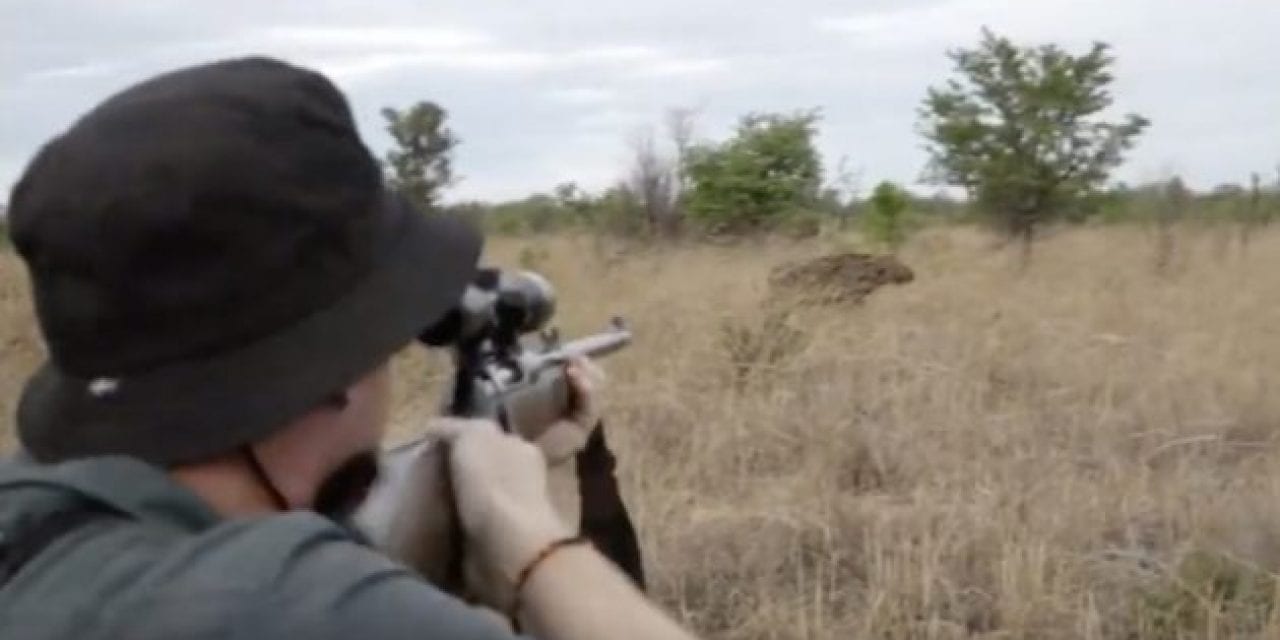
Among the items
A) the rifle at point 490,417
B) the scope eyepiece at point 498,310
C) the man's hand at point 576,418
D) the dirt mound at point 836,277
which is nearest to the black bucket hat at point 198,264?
the rifle at point 490,417

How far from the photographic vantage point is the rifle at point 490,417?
1854 mm

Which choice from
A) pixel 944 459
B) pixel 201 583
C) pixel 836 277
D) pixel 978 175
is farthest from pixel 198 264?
pixel 978 175

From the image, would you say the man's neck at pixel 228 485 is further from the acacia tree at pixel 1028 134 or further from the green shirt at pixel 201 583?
the acacia tree at pixel 1028 134

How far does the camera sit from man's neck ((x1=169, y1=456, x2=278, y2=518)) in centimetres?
162

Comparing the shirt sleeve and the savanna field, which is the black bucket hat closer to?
the shirt sleeve

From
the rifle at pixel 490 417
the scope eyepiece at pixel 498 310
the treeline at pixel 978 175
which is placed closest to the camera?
the rifle at pixel 490 417

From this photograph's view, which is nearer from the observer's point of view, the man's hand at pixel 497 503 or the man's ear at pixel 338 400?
the man's ear at pixel 338 400

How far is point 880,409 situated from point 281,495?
260 inches

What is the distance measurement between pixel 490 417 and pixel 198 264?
2.04 ft

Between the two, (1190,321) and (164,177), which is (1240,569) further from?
(1190,321)

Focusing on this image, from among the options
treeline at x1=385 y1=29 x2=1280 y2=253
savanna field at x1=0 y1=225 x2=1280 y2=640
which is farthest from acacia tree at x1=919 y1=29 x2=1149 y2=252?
savanna field at x1=0 y1=225 x2=1280 y2=640

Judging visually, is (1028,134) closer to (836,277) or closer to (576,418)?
(836,277)

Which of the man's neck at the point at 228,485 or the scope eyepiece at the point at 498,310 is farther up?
the scope eyepiece at the point at 498,310

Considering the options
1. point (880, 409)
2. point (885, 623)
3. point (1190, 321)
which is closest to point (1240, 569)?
point (885, 623)
